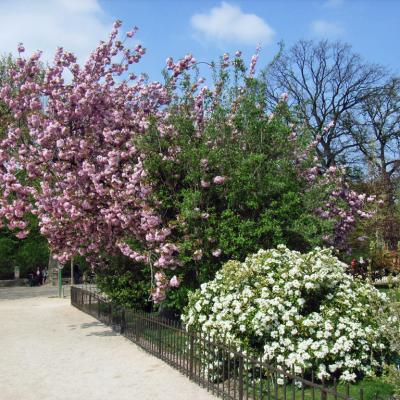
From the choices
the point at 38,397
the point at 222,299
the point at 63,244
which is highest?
the point at 63,244

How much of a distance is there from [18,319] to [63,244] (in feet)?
14.1

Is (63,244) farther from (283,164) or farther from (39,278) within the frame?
(39,278)

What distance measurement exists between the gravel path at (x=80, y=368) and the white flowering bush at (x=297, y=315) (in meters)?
0.98

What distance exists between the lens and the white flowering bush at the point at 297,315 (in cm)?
802

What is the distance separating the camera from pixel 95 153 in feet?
46.9

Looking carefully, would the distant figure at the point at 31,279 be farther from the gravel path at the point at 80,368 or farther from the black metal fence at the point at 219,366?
the black metal fence at the point at 219,366

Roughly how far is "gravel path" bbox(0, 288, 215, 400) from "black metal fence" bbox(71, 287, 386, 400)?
0.73 ft

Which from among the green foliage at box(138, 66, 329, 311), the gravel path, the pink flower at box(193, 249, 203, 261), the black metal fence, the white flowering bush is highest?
the green foliage at box(138, 66, 329, 311)

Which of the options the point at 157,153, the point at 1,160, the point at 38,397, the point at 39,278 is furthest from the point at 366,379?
the point at 39,278

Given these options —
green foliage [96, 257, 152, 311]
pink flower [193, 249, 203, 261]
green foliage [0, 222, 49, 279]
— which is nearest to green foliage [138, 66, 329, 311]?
pink flower [193, 249, 203, 261]

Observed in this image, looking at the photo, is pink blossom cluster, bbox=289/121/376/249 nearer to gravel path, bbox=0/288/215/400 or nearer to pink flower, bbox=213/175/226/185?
pink flower, bbox=213/175/226/185

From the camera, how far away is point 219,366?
839cm

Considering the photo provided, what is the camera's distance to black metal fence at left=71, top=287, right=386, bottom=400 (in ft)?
22.5

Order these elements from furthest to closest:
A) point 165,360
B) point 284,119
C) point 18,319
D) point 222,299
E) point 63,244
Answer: point 18,319, point 63,244, point 284,119, point 165,360, point 222,299
